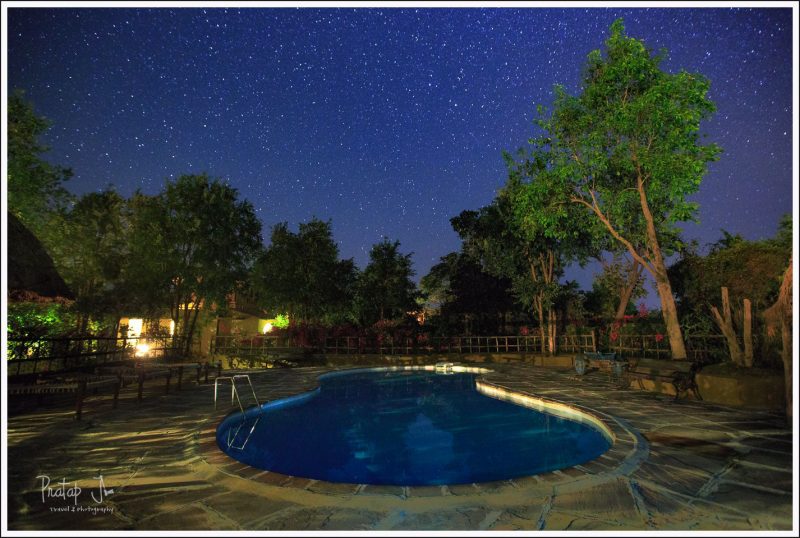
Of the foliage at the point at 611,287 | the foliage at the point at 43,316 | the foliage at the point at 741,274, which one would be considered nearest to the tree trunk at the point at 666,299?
the foliage at the point at 741,274

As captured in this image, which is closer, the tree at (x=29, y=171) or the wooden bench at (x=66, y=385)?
the wooden bench at (x=66, y=385)

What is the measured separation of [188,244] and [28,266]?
12.6 meters

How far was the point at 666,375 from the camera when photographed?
31.0 feet

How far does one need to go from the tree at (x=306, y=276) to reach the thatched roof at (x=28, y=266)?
1583 centimetres

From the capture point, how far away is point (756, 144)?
15.3 m

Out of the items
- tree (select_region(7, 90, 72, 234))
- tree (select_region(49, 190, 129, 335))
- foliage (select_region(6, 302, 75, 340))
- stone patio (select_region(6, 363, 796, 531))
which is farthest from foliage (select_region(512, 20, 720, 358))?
tree (select_region(7, 90, 72, 234))

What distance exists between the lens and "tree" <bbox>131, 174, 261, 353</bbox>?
18.2 m

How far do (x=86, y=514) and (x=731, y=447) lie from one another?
750cm

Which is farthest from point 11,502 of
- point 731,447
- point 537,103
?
point 537,103

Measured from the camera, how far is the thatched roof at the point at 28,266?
21.3ft

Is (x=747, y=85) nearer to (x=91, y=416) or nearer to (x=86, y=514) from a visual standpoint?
(x=86, y=514)

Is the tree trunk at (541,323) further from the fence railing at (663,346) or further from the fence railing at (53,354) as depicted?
the fence railing at (53,354)

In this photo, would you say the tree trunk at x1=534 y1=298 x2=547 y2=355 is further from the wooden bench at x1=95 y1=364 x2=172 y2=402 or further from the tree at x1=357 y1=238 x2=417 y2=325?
the wooden bench at x1=95 y1=364 x2=172 y2=402

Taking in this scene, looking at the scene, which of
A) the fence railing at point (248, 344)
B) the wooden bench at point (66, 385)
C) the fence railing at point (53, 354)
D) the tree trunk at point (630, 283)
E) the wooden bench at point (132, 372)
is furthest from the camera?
the tree trunk at point (630, 283)
